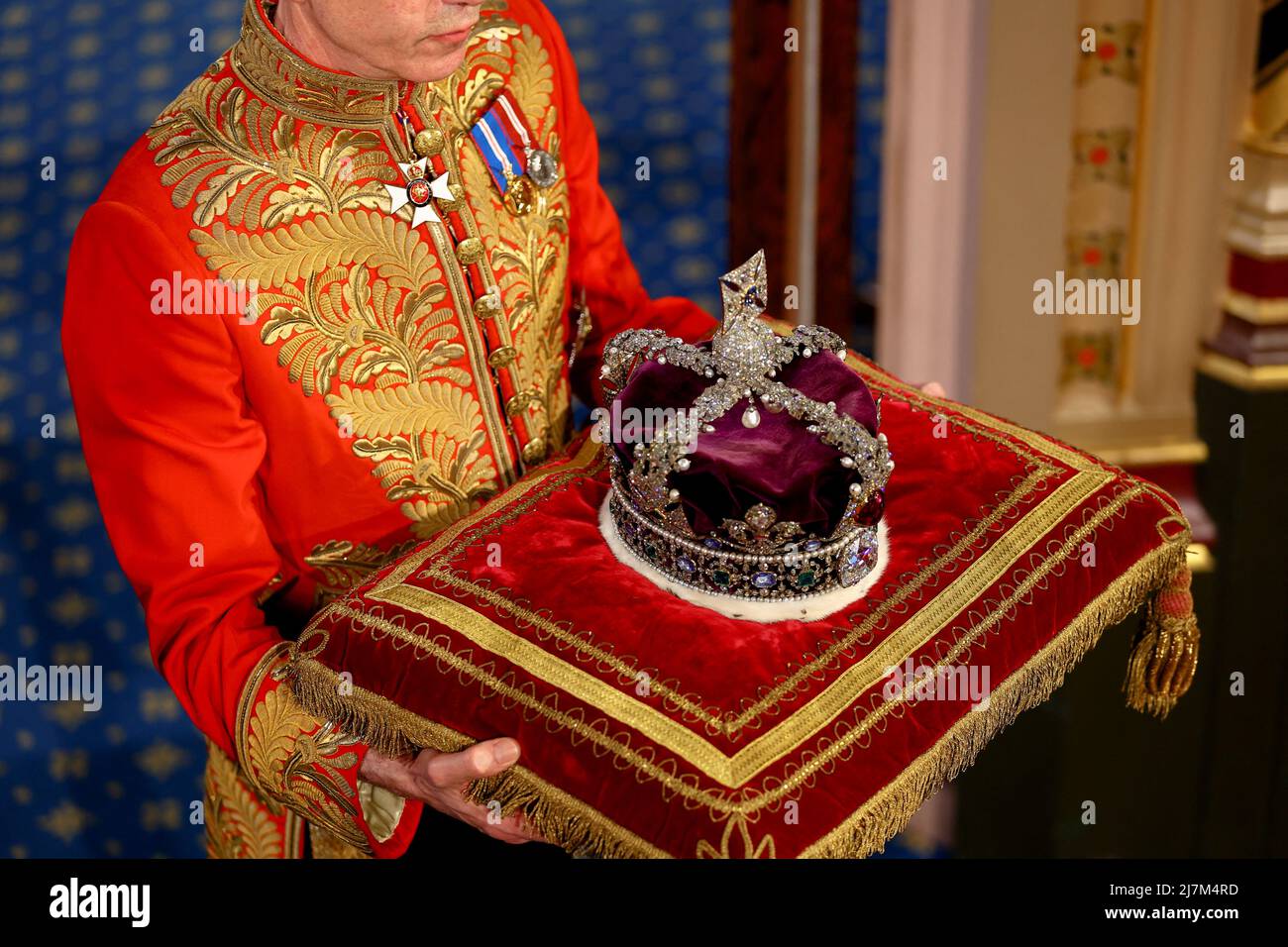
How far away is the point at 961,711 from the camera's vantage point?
1.50m

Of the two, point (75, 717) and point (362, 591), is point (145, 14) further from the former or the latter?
point (362, 591)

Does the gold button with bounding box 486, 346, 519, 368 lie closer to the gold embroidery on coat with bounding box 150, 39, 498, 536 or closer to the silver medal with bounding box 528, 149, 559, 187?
the gold embroidery on coat with bounding box 150, 39, 498, 536

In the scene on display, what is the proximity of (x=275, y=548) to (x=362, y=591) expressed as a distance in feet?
0.77

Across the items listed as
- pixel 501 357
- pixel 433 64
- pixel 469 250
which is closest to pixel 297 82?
pixel 433 64

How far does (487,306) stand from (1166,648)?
895 mm

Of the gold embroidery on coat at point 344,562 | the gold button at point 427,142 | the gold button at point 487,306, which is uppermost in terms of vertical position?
the gold button at point 427,142

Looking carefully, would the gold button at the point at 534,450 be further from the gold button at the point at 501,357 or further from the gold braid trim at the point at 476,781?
the gold braid trim at the point at 476,781

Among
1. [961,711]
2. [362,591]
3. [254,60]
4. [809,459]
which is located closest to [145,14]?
[254,60]

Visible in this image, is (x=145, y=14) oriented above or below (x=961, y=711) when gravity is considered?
above

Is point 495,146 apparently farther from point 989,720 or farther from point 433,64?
point 989,720

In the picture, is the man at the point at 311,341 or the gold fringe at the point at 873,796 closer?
the gold fringe at the point at 873,796

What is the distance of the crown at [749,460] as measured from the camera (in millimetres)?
1459

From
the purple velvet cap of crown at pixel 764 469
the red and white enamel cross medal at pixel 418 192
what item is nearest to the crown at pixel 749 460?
the purple velvet cap of crown at pixel 764 469

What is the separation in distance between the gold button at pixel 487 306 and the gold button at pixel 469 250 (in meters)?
0.04
